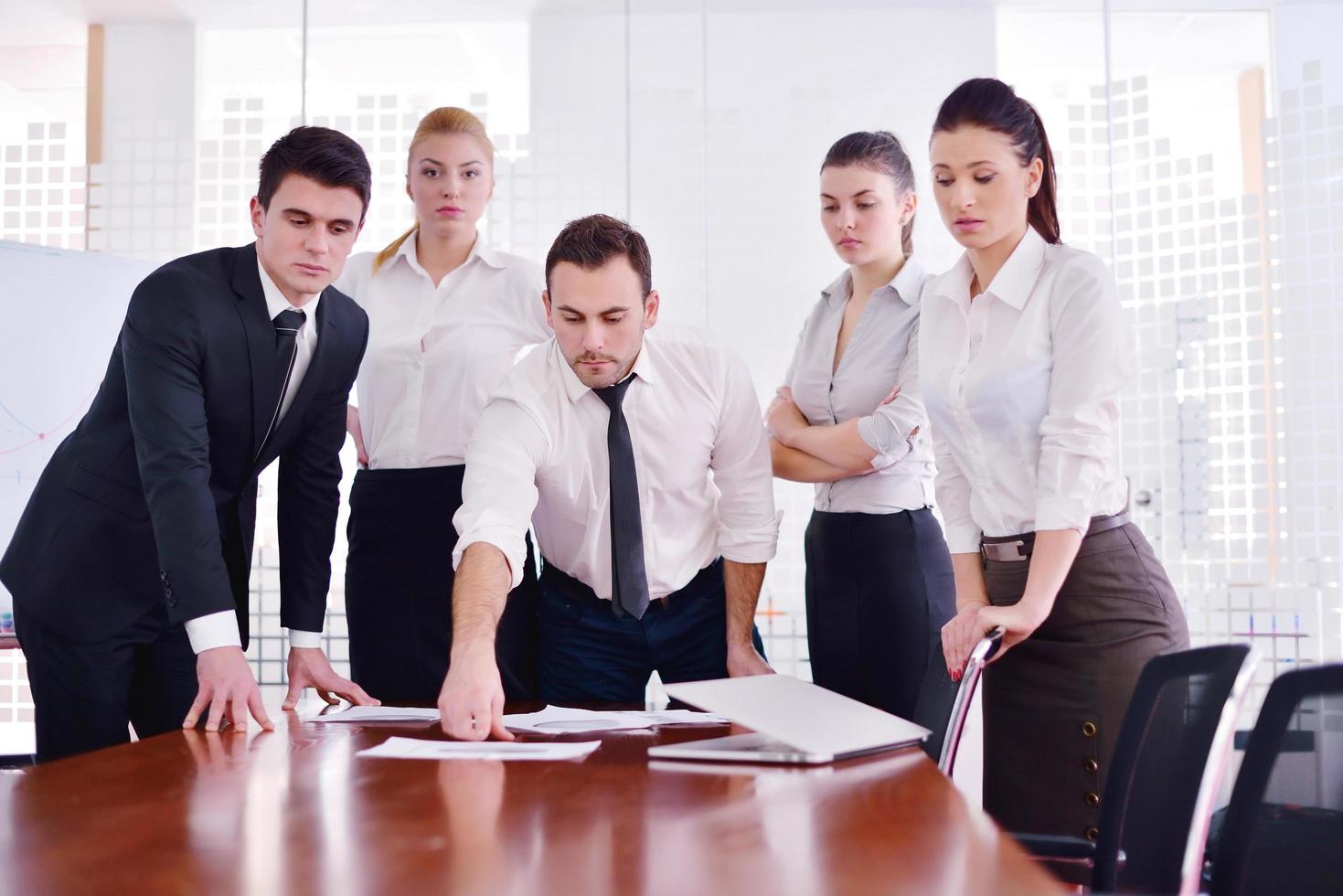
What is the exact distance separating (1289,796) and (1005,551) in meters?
0.82

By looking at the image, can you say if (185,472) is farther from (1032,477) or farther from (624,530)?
(1032,477)

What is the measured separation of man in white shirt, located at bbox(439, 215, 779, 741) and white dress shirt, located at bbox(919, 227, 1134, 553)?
409 millimetres

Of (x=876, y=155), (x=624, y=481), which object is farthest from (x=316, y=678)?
(x=876, y=155)

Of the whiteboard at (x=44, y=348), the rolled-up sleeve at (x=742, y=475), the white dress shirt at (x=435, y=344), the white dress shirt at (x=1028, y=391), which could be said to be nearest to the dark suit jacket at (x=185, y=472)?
the white dress shirt at (x=435, y=344)

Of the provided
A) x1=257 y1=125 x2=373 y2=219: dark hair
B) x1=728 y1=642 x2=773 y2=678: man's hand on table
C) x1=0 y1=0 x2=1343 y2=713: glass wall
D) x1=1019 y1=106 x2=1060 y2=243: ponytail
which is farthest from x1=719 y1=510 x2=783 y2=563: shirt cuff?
x1=0 y1=0 x2=1343 y2=713: glass wall

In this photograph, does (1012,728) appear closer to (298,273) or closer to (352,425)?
(298,273)

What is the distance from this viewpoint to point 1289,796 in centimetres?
116

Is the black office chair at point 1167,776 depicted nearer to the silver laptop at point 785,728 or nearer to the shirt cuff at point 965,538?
the silver laptop at point 785,728

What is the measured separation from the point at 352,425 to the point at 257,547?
191 cm

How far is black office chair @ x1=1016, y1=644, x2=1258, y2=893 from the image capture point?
3.74 feet

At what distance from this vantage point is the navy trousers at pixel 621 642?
220cm

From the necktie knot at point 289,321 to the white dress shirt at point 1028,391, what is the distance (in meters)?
1.13

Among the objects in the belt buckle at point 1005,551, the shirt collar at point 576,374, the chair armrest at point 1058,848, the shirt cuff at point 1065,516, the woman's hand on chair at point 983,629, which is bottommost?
the chair armrest at point 1058,848

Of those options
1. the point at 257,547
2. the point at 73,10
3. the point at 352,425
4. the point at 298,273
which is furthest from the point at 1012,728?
the point at 73,10
